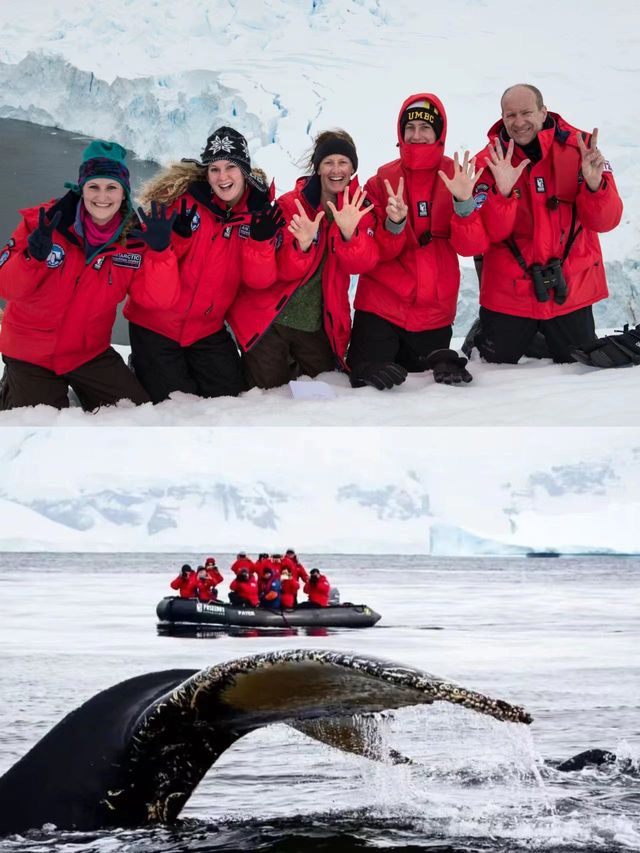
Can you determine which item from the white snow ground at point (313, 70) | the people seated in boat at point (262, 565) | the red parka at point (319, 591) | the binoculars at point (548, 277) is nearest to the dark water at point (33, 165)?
the white snow ground at point (313, 70)

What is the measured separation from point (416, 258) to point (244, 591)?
39.6 ft

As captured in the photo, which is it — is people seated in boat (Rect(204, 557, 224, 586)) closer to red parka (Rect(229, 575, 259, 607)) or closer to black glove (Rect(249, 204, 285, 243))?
red parka (Rect(229, 575, 259, 607))

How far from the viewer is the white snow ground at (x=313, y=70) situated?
14.3 metres

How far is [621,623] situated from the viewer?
1905 cm

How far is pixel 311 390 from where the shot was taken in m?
6.57

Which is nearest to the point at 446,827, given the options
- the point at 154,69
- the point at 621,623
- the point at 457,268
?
the point at 457,268

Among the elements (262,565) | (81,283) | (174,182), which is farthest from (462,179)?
(262,565)

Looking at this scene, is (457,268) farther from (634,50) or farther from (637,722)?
(634,50)

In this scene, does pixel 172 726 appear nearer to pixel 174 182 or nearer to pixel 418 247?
pixel 174 182

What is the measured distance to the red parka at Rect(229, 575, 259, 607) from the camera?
58.5 feet

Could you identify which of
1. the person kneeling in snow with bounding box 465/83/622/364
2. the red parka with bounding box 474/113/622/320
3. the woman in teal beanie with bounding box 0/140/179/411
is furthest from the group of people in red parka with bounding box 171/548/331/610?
the red parka with bounding box 474/113/622/320

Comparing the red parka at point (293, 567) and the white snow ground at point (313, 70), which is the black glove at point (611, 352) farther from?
the red parka at point (293, 567)

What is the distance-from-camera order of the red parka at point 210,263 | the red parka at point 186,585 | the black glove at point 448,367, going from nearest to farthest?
the red parka at point 210,263 < the black glove at point 448,367 < the red parka at point 186,585

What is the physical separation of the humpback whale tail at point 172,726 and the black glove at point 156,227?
407 cm
